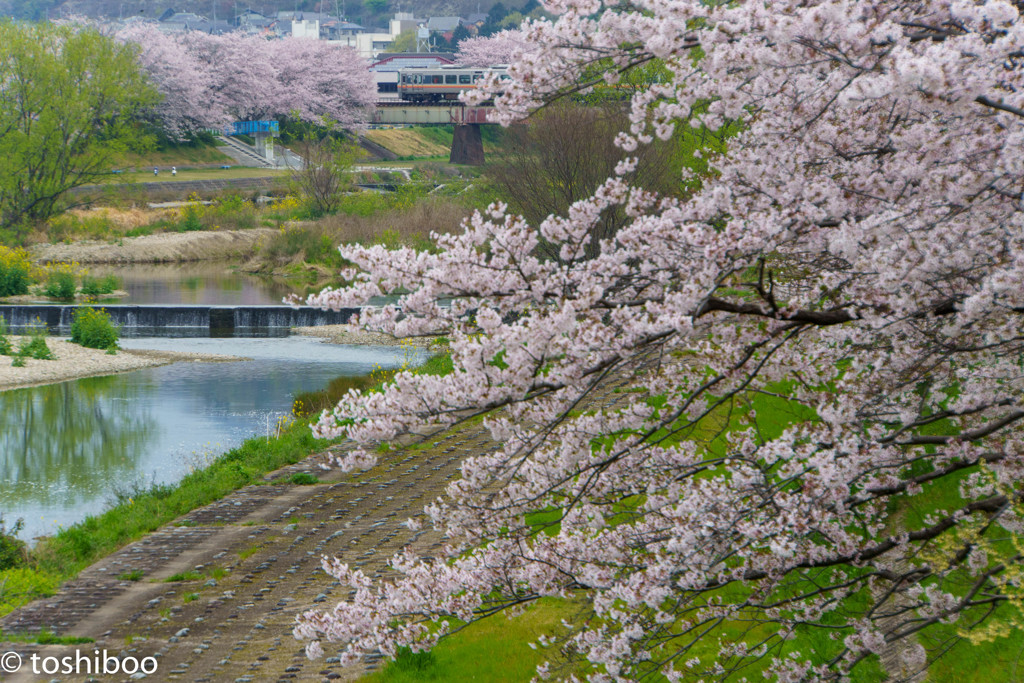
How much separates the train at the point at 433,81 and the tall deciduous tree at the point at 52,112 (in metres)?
46.2

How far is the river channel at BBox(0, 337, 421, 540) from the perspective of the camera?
14445mm

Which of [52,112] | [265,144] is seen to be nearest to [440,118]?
[265,144]

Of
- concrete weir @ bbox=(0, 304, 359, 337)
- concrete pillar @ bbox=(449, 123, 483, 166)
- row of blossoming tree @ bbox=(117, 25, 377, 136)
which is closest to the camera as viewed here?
concrete weir @ bbox=(0, 304, 359, 337)

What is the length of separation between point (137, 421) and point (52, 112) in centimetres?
2752

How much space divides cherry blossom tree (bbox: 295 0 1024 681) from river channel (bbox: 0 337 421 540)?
32.0 ft

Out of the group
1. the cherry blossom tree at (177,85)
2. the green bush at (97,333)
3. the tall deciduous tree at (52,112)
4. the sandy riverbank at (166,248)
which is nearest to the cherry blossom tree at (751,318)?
the green bush at (97,333)

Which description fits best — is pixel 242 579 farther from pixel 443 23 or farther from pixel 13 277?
pixel 443 23

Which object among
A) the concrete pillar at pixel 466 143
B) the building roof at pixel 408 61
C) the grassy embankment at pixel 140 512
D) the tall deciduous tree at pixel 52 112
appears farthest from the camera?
the building roof at pixel 408 61

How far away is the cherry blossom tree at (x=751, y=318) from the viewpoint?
11.0 ft

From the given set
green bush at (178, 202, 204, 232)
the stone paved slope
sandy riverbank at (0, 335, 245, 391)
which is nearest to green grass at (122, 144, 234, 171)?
green bush at (178, 202, 204, 232)

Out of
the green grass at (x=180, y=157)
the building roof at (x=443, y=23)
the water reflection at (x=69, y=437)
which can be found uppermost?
the building roof at (x=443, y=23)

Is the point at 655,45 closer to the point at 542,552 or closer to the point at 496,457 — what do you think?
the point at 496,457

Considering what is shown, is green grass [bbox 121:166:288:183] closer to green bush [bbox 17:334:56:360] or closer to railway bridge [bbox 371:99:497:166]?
railway bridge [bbox 371:99:497:166]

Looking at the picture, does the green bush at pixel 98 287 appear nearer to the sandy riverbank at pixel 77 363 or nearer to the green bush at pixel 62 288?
the green bush at pixel 62 288
